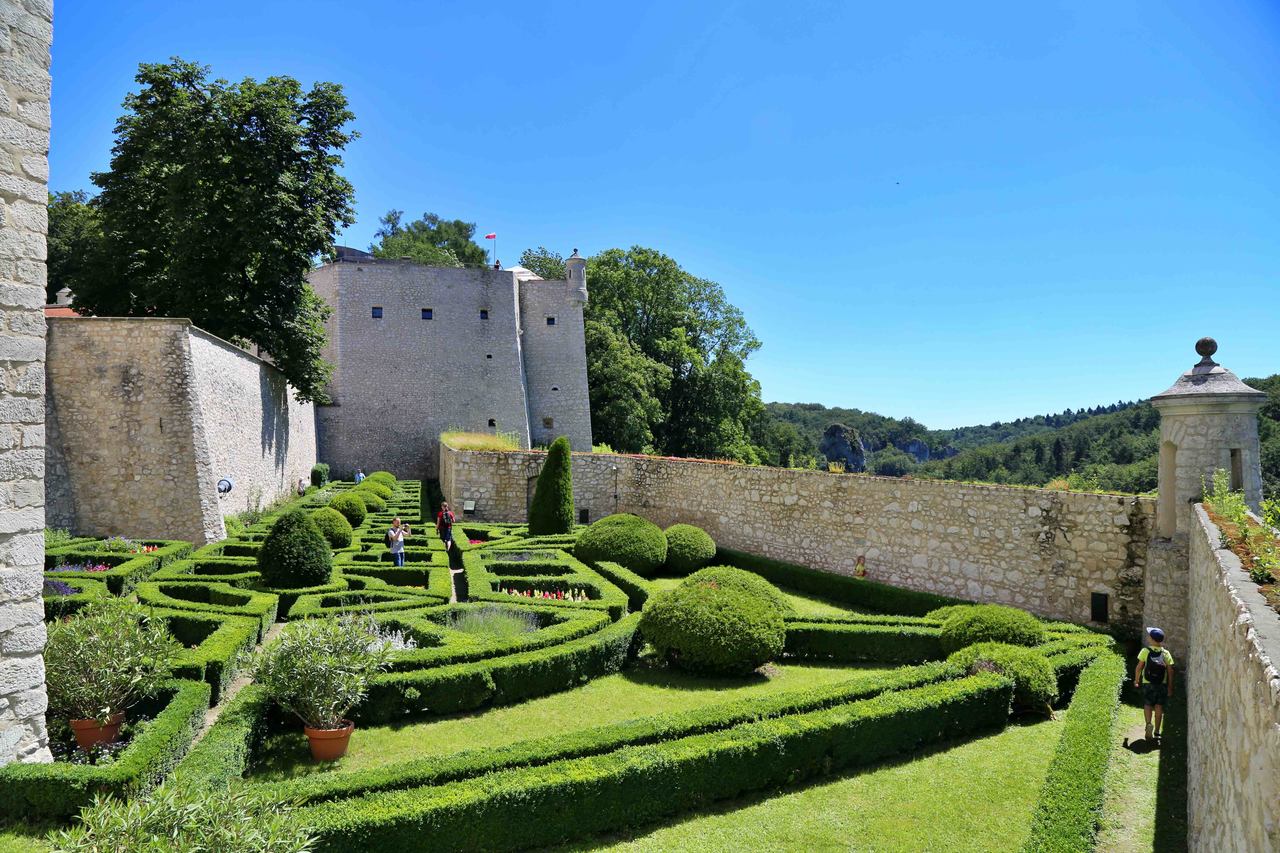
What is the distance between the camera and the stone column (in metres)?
5.16

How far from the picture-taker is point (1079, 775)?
17.6 ft

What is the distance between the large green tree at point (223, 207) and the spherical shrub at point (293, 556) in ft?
32.6

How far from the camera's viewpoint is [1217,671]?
4250mm

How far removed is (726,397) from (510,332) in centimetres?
1158

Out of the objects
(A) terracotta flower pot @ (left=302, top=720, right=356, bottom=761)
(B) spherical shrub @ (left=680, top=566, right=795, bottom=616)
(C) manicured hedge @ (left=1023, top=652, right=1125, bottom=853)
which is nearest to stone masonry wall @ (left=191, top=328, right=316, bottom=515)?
(A) terracotta flower pot @ (left=302, top=720, right=356, bottom=761)

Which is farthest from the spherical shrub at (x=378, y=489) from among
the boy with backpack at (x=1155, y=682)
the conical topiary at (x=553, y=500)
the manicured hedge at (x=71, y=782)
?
the boy with backpack at (x=1155, y=682)

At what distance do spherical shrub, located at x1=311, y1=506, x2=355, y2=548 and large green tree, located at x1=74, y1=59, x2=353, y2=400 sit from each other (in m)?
7.80

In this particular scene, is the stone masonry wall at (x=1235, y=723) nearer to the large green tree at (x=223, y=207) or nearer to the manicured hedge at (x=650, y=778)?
→ the manicured hedge at (x=650, y=778)

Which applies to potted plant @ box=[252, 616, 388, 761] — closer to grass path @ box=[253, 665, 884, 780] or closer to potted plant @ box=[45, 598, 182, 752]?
grass path @ box=[253, 665, 884, 780]

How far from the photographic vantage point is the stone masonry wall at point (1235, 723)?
91.3 inches

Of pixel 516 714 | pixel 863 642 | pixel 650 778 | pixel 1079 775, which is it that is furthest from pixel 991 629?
pixel 516 714

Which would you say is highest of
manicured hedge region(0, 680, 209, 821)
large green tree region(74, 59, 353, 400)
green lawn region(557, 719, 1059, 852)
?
large green tree region(74, 59, 353, 400)

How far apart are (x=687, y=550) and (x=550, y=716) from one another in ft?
25.3

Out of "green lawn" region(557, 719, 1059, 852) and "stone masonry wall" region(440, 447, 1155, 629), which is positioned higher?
"stone masonry wall" region(440, 447, 1155, 629)
